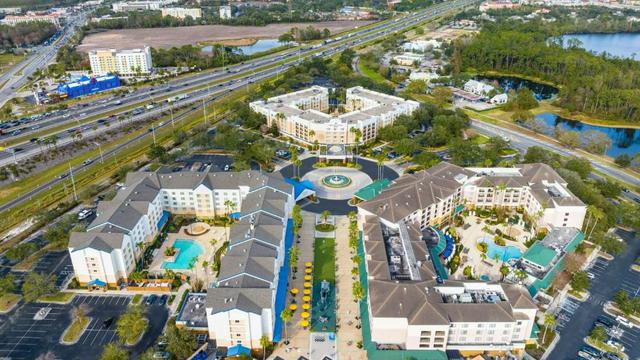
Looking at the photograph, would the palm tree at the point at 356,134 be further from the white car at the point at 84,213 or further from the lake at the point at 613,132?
the white car at the point at 84,213

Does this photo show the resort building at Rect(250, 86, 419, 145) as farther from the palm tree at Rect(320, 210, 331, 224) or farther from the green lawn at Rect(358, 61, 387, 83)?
the green lawn at Rect(358, 61, 387, 83)

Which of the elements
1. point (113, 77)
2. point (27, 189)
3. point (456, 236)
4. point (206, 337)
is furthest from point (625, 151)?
point (113, 77)

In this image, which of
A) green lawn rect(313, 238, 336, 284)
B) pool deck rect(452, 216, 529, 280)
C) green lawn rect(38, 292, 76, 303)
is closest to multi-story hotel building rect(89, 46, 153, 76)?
green lawn rect(38, 292, 76, 303)

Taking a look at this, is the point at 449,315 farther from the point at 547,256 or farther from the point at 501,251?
the point at 501,251

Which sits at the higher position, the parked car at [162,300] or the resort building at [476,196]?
the resort building at [476,196]

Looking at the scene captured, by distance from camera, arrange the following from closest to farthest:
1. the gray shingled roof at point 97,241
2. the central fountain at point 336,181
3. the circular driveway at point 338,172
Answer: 1. the gray shingled roof at point 97,241
2. the circular driveway at point 338,172
3. the central fountain at point 336,181

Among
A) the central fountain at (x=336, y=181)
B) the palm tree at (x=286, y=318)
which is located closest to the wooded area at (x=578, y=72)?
the central fountain at (x=336, y=181)
